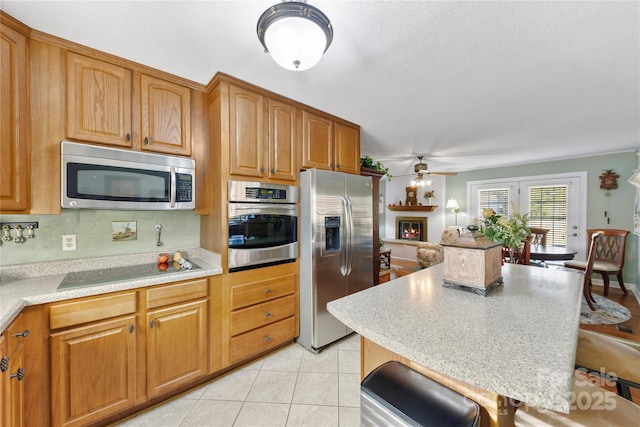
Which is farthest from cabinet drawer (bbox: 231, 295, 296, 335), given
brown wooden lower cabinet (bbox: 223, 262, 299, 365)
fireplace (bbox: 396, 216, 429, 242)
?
fireplace (bbox: 396, 216, 429, 242)

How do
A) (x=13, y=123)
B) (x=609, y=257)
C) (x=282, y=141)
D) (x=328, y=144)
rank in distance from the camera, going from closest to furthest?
(x=13, y=123)
(x=282, y=141)
(x=328, y=144)
(x=609, y=257)

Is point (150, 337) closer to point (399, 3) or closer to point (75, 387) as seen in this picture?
point (75, 387)

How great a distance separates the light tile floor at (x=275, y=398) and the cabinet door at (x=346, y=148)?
6.28 feet

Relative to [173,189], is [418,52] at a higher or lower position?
higher

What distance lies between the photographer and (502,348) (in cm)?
76

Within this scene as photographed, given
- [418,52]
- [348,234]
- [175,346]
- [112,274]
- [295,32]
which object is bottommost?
[175,346]

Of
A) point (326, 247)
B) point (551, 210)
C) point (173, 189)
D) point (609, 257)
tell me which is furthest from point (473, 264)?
point (551, 210)

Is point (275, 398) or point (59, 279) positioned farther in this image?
point (275, 398)

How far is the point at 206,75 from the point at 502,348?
91.7 inches

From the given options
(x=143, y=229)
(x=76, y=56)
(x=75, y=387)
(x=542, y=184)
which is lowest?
(x=75, y=387)

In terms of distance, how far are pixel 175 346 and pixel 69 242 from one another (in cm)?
104

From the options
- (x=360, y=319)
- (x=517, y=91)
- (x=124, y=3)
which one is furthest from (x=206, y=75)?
(x=517, y=91)

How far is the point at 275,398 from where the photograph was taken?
5.73 feet

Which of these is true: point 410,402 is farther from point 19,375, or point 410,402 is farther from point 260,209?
point 19,375
